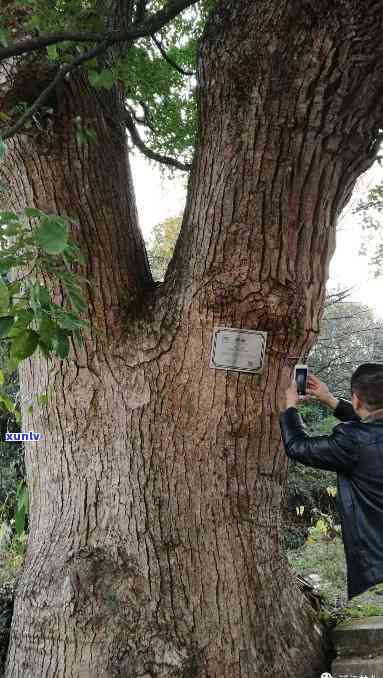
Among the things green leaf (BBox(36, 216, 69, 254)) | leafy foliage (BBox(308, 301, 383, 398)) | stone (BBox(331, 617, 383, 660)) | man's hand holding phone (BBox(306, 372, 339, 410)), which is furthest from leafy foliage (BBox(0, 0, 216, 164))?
leafy foliage (BBox(308, 301, 383, 398))

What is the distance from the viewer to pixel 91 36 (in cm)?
199

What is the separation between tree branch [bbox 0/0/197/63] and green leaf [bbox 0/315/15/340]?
0.95m

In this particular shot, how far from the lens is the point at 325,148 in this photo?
2492mm

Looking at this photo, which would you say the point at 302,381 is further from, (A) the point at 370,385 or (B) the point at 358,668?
(B) the point at 358,668

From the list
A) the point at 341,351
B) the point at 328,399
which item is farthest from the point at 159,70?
the point at 341,351

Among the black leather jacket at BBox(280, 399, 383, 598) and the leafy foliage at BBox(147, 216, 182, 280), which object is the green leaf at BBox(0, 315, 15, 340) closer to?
the black leather jacket at BBox(280, 399, 383, 598)

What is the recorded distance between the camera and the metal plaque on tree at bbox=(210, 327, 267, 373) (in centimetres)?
249

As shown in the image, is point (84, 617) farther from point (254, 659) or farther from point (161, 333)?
point (161, 333)

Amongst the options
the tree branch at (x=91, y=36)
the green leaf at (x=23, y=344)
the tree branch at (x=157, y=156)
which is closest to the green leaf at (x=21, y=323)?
the green leaf at (x=23, y=344)

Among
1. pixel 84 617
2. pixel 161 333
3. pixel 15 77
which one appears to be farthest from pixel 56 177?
pixel 84 617

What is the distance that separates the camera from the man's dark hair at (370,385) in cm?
240

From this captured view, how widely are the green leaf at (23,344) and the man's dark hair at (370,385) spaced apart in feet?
4.89

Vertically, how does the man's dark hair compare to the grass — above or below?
above

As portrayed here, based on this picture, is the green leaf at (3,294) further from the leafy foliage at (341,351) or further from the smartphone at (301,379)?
the leafy foliage at (341,351)
